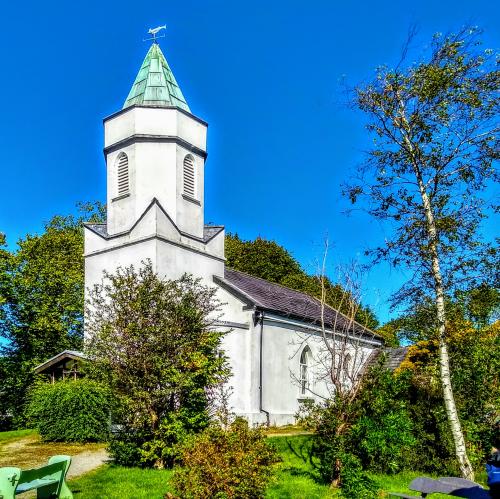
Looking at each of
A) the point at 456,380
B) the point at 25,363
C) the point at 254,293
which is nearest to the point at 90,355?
the point at 456,380

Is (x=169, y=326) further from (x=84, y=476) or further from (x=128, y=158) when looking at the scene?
(x=128, y=158)

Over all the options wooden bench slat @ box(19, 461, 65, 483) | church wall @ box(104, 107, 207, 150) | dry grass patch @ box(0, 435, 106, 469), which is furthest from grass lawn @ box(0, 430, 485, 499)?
church wall @ box(104, 107, 207, 150)

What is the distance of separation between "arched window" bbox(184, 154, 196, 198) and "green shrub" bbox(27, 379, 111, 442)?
8.78m

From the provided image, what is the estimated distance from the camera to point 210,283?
23906 millimetres

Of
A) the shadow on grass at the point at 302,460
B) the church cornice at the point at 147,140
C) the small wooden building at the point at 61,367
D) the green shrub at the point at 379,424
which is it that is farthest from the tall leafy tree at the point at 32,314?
the green shrub at the point at 379,424

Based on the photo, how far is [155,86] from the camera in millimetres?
24312

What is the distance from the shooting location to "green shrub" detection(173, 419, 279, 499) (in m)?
8.80

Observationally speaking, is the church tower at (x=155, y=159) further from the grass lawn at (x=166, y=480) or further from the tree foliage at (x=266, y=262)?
the tree foliage at (x=266, y=262)

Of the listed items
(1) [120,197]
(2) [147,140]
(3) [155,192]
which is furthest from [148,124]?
(1) [120,197]

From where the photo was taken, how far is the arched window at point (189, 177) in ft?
77.3

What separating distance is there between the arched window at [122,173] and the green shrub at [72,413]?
7999 mm

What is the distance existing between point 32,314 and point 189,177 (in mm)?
16904

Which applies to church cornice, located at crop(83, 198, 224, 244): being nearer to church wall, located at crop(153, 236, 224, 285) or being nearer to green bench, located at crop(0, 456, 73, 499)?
church wall, located at crop(153, 236, 224, 285)

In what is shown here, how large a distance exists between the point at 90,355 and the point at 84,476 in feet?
9.21
